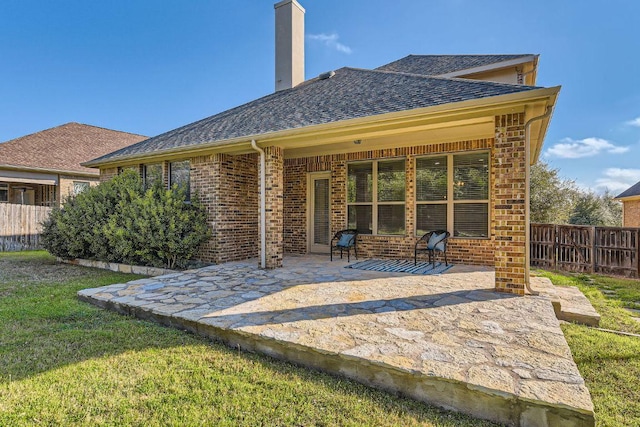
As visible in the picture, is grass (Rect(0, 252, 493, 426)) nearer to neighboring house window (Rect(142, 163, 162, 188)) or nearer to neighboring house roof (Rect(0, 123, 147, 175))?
neighboring house window (Rect(142, 163, 162, 188))

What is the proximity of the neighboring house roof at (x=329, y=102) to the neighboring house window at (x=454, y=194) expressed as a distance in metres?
2.03

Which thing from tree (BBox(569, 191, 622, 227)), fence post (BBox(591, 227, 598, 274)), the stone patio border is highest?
tree (BBox(569, 191, 622, 227))

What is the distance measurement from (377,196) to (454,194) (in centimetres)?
178

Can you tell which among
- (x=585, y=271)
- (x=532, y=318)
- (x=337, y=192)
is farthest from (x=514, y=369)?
(x=585, y=271)

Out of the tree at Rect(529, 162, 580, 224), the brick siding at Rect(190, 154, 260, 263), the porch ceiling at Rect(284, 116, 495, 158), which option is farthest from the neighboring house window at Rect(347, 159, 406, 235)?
the tree at Rect(529, 162, 580, 224)

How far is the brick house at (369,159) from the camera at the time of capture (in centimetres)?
443

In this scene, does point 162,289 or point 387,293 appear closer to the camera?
point 387,293

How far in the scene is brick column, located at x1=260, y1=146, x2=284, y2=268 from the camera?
21.3ft

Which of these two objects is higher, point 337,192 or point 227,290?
point 337,192

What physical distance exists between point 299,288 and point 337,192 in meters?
4.09

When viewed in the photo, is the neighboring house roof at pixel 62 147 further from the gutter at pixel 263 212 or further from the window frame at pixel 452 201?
the window frame at pixel 452 201

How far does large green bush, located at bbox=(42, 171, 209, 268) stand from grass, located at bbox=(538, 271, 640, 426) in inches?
251

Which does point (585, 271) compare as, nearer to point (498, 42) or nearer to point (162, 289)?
point (498, 42)

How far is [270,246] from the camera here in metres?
6.53
